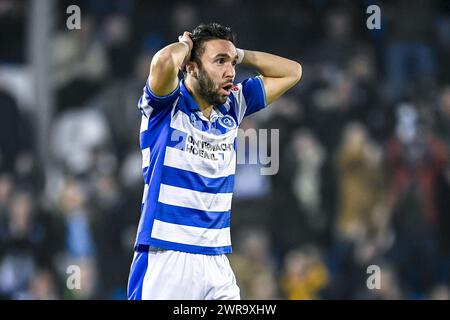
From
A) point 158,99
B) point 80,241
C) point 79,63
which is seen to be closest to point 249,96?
point 158,99

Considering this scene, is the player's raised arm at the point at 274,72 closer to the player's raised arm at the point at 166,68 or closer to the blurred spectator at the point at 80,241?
the player's raised arm at the point at 166,68

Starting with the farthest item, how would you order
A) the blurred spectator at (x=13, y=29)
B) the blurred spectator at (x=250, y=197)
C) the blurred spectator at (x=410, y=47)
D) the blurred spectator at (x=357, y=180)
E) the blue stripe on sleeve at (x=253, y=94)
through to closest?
the blurred spectator at (x=410, y=47) < the blurred spectator at (x=13, y=29) < the blurred spectator at (x=357, y=180) < the blurred spectator at (x=250, y=197) < the blue stripe on sleeve at (x=253, y=94)

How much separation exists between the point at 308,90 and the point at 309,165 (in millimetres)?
722

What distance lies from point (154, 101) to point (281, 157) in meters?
4.32

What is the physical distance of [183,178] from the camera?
14.9 feet

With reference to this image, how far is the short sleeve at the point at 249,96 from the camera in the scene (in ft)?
16.3

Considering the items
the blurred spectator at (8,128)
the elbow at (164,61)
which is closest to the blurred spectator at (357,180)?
the blurred spectator at (8,128)

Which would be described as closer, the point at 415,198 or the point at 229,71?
the point at 229,71

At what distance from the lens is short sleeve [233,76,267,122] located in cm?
496

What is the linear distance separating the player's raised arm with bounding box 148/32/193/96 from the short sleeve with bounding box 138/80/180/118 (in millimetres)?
19

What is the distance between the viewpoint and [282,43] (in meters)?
9.73

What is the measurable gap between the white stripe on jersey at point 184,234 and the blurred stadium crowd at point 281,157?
138 inches

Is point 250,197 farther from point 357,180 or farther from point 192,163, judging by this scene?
point 192,163
